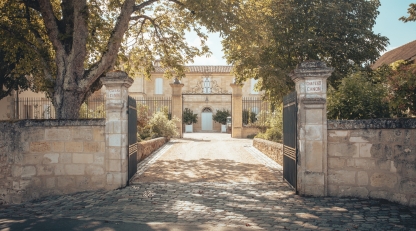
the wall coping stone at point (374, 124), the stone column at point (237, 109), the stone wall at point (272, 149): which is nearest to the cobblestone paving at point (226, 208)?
the wall coping stone at point (374, 124)

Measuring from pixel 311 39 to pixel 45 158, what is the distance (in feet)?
32.2

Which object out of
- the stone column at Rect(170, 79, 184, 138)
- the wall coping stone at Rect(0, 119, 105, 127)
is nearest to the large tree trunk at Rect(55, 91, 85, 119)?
the wall coping stone at Rect(0, 119, 105, 127)

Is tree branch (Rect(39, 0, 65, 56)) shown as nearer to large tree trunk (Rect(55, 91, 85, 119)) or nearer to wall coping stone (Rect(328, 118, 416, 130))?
large tree trunk (Rect(55, 91, 85, 119))

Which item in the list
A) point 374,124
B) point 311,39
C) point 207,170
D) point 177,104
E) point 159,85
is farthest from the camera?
point 159,85

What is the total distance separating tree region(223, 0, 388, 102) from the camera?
11992 mm

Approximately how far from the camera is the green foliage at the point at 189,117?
32656 mm

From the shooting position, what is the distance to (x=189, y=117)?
108 ft

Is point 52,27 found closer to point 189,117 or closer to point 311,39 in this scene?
point 311,39

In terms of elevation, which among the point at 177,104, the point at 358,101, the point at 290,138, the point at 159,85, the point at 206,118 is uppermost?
the point at 159,85

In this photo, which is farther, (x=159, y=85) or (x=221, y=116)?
(x=159, y=85)

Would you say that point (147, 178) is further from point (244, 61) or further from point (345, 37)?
point (345, 37)

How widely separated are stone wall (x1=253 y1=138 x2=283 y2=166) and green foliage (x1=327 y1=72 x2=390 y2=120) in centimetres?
266

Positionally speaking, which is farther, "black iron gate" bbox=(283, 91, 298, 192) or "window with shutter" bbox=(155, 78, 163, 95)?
"window with shutter" bbox=(155, 78, 163, 95)

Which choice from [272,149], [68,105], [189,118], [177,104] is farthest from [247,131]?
[68,105]
